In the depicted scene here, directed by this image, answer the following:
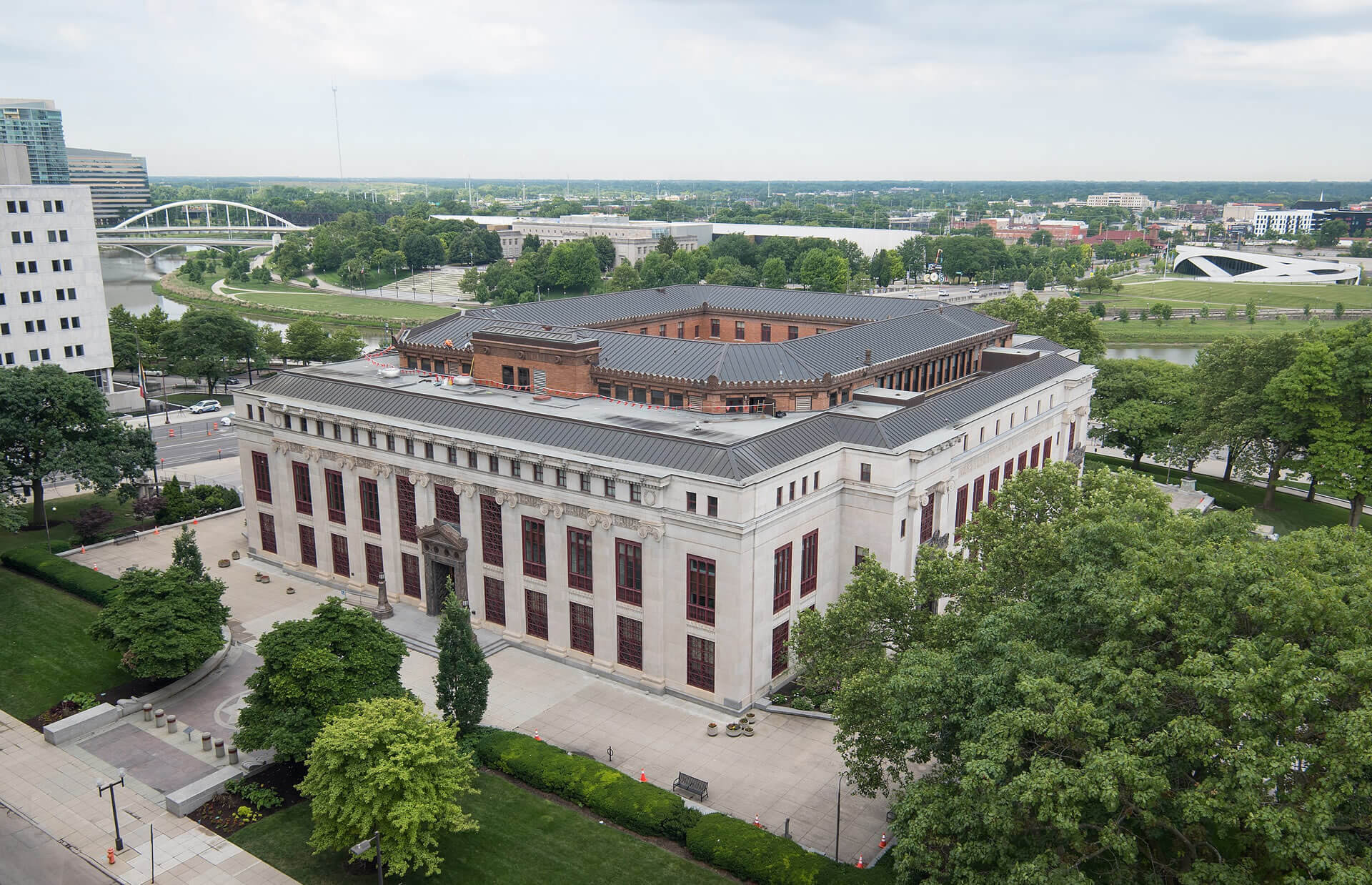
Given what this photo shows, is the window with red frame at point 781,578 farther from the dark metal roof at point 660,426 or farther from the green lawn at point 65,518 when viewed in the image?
the green lawn at point 65,518

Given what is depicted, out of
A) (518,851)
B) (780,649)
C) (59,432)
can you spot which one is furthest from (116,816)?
(59,432)

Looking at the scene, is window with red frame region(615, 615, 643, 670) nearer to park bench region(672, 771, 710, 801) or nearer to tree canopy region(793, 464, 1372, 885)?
park bench region(672, 771, 710, 801)

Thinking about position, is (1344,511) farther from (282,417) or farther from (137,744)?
(137,744)

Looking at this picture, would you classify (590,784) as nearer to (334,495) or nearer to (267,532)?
(334,495)

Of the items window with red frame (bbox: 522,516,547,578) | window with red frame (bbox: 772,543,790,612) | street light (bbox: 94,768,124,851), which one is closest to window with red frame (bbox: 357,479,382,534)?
window with red frame (bbox: 522,516,547,578)

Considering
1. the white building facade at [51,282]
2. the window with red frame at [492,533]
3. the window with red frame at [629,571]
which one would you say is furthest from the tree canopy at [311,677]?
the white building facade at [51,282]

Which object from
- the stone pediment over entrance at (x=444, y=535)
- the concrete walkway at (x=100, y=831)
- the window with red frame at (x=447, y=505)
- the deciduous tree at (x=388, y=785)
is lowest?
the concrete walkway at (x=100, y=831)
